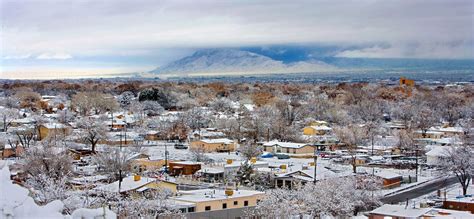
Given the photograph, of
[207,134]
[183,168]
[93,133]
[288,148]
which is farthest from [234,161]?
[207,134]

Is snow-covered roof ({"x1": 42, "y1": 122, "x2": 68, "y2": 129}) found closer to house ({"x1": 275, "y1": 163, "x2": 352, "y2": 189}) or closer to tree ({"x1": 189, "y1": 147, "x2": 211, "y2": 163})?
tree ({"x1": 189, "y1": 147, "x2": 211, "y2": 163})

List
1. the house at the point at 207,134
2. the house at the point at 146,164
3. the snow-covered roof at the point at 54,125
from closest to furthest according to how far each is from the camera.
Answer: the house at the point at 146,164, the snow-covered roof at the point at 54,125, the house at the point at 207,134

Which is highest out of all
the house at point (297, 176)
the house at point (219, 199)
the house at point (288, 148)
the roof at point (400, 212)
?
the roof at point (400, 212)

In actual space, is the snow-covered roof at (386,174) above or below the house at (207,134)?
above

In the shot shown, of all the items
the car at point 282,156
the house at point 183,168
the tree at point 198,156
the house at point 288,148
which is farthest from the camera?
the house at point 288,148

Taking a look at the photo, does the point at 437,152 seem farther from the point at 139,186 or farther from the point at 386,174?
the point at 139,186

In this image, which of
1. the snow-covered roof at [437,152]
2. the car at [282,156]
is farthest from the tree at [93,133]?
the snow-covered roof at [437,152]

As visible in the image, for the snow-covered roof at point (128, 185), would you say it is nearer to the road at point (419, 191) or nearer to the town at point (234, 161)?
the town at point (234, 161)

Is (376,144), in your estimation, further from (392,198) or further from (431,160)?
(392,198)

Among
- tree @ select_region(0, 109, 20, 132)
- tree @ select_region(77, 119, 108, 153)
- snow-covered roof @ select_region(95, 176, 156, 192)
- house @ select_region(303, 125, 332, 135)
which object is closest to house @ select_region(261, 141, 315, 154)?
house @ select_region(303, 125, 332, 135)
